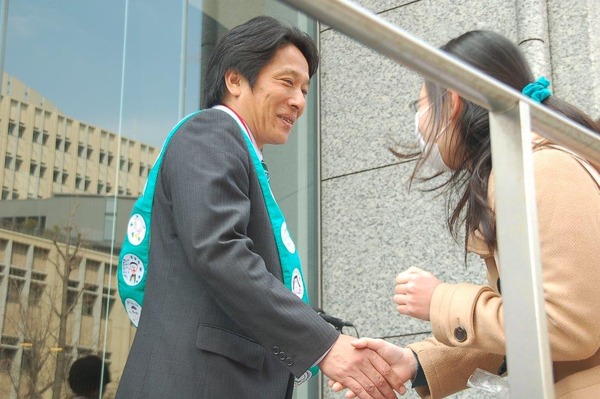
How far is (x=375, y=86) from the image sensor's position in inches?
209

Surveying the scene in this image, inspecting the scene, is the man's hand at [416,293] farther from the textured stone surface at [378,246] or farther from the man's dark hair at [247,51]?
the textured stone surface at [378,246]

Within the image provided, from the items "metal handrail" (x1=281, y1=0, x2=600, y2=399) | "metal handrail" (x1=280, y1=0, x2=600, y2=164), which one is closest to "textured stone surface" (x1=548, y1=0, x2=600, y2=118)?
"metal handrail" (x1=280, y1=0, x2=600, y2=164)

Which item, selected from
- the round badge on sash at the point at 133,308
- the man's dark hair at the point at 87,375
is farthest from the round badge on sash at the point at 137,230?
the man's dark hair at the point at 87,375

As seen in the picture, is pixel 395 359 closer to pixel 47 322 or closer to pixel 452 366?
pixel 452 366

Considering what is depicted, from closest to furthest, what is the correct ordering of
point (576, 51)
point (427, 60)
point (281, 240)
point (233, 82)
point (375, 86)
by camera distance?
point (427, 60) < point (281, 240) < point (233, 82) < point (576, 51) < point (375, 86)

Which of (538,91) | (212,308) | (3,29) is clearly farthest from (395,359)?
(3,29)

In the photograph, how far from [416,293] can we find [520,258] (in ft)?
1.95

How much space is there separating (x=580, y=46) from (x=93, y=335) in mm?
2547

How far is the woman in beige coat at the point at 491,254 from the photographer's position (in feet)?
6.77

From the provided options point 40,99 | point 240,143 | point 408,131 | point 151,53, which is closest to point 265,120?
point 240,143

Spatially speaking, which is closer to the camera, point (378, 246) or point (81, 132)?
point (81, 132)

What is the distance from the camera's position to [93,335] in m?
3.95

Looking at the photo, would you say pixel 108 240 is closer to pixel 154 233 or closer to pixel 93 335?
pixel 93 335

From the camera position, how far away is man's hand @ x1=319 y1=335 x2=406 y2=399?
253 cm
